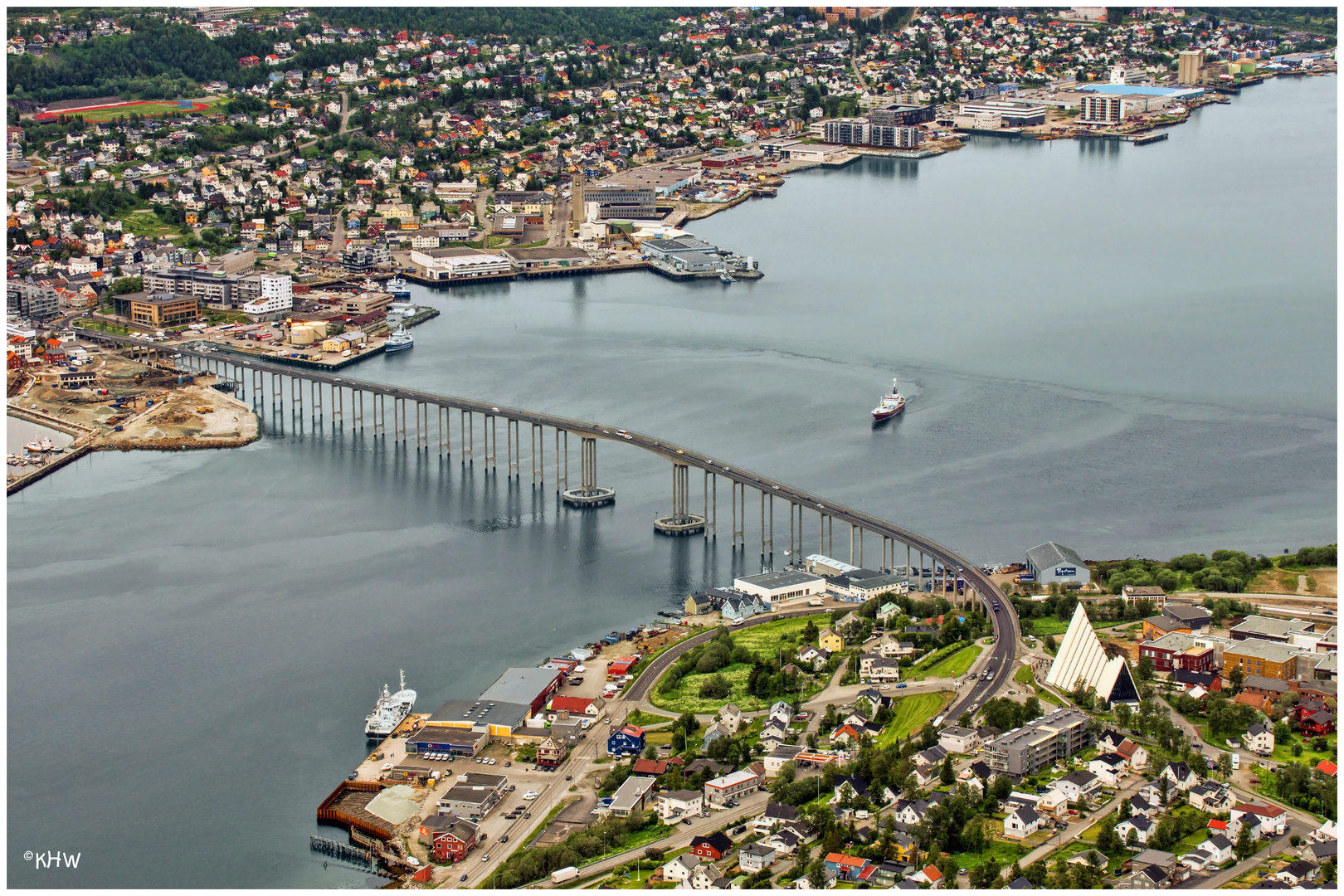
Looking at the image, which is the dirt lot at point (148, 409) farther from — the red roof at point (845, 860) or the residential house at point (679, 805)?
the red roof at point (845, 860)

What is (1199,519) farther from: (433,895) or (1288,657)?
(433,895)

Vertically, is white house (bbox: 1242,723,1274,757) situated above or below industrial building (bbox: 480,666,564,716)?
above

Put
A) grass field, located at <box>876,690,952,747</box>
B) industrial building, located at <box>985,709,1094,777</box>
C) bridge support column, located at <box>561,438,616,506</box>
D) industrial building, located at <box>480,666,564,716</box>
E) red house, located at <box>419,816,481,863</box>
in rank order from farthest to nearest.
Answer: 1. bridge support column, located at <box>561,438,616,506</box>
2. industrial building, located at <box>480,666,564,716</box>
3. grass field, located at <box>876,690,952,747</box>
4. industrial building, located at <box>985,709,1094,777</box>
5. red house, located at <box>419,816,481,863</box>

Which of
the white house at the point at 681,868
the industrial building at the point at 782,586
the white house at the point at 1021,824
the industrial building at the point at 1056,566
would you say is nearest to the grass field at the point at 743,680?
the industrial building at the point at 782,586

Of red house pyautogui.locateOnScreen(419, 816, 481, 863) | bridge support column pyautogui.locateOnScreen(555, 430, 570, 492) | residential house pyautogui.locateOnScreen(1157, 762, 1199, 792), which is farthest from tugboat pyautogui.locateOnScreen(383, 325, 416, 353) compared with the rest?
residential house pyautogui.locateOnScreen(1157, 762, 1199, 792)

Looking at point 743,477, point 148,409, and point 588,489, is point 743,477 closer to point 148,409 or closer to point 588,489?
point 588,489

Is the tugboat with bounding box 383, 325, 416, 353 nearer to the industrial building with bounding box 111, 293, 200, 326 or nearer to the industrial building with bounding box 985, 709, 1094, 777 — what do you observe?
the industrial building with bounding box 111, 293, 200, 326

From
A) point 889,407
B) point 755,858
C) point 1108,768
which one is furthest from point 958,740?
point 889,407
